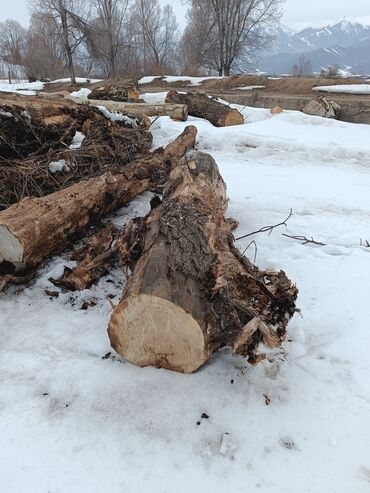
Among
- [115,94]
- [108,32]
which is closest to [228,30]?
[108,32]

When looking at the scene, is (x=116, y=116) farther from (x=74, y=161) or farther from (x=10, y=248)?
(x=10, y=248)

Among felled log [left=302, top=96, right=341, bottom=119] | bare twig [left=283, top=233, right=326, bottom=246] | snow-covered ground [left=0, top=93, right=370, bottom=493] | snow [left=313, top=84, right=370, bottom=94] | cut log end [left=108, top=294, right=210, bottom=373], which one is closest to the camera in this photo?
snow-covered ground [left=0, top=93, right=370, bottom=493]

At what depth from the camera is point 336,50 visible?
146 metres

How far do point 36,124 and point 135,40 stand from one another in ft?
103

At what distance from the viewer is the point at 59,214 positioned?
290 centimetres

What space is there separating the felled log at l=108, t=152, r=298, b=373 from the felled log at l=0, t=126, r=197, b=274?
897mm

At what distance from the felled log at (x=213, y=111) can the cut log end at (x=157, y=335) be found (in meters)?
7.67

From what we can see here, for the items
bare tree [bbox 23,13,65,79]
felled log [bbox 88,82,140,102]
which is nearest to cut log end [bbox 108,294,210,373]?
felled log [bbox 88,82,140,102]

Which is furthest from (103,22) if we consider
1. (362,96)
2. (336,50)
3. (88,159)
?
(336,50)

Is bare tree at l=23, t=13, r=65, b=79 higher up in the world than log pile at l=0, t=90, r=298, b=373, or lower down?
higher up

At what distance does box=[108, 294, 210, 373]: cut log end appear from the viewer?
1.82m

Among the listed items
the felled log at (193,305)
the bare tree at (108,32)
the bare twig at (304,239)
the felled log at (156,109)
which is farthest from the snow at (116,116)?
the bare tree at (108,32)

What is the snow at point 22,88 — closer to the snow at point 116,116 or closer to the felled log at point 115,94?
the felled log at point 115,94

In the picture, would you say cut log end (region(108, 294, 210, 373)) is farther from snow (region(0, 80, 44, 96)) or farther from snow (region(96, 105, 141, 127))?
snow (region(0, 80, 44, 96))
